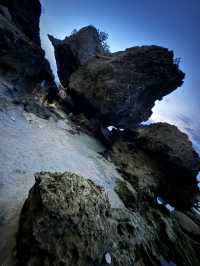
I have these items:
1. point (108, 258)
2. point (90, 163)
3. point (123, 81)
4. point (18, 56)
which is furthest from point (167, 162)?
point (18, 56)

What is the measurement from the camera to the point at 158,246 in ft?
19.2

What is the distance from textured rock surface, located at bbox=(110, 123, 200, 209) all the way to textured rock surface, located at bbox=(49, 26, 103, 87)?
331 inches

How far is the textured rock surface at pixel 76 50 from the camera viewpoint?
15.1 metres

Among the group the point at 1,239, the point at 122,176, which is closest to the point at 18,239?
the point at 1,239

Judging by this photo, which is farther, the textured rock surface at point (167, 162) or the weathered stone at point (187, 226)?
the textured rock surface at point (167, 162)

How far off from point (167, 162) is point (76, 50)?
11.8 metres

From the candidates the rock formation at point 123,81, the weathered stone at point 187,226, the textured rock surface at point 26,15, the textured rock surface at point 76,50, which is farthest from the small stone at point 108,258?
the textured rock surface at point 26,15

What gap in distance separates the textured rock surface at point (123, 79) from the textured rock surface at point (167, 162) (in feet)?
9.86

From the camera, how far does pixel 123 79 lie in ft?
39.8

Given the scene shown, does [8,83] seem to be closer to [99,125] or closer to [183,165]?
[99,125]

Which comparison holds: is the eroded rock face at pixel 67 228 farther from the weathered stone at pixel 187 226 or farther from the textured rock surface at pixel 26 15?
the textured rock surface at pixel 26 15

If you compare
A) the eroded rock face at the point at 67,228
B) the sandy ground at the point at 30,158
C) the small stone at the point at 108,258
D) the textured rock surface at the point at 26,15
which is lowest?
the sandy ground at the point at 30,158

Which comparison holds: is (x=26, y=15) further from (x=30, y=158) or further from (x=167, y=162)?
(x=167, y=162)

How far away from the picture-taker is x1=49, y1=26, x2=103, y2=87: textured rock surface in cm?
1505
